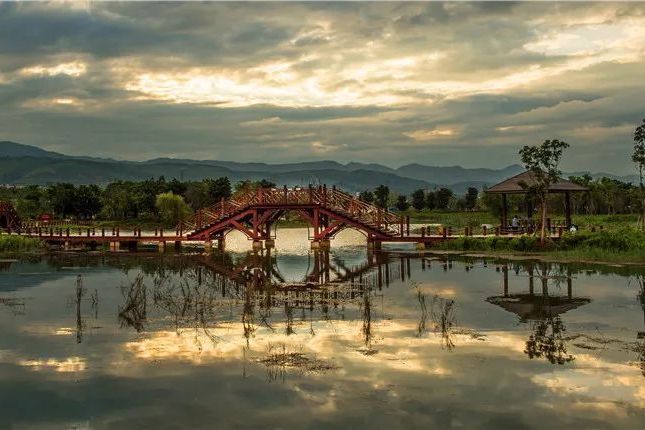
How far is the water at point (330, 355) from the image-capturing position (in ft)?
40.0

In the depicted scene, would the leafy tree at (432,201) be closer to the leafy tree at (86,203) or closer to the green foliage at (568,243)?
the leafy tree at (86,203)

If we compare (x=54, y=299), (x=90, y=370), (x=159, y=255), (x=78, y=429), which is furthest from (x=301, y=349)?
(x=159, y=255)

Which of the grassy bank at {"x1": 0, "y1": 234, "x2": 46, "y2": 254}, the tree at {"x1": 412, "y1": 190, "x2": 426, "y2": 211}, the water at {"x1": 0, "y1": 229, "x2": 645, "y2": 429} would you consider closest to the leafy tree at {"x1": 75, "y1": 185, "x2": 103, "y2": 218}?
the grassy bank at {"x1": 0, "y1": 234, "x2": 46, "y2": 254}

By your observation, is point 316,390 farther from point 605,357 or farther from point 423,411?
point 605,357

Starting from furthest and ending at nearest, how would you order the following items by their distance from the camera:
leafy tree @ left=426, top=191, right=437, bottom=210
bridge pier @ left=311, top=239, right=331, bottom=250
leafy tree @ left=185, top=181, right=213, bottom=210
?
leafy tree @ left=426, top=191, right=437, bottom=210, leafy tree @ left=185, top=181, right=213, bottom=210, bridge pier @ left=311, top=239, right=331, bottom=250

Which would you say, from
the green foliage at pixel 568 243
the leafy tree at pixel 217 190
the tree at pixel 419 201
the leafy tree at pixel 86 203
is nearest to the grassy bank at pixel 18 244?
the green foliage at pixel 568 243

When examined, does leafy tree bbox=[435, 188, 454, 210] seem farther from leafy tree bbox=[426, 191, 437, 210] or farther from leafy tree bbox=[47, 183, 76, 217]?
leafy tree bbox=[47, 183, 76, 217]

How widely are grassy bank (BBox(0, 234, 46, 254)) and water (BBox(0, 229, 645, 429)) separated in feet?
66.5

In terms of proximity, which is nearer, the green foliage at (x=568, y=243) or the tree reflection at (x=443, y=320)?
the tree reflection at (x=443, y=320)

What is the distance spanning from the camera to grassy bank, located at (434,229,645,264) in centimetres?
3422

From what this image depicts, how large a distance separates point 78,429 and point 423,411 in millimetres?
5598

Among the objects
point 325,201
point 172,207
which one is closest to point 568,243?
point 325,201

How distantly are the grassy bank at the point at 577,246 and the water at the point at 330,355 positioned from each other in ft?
16.4

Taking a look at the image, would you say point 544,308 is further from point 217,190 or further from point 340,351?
Result: point 217,190
